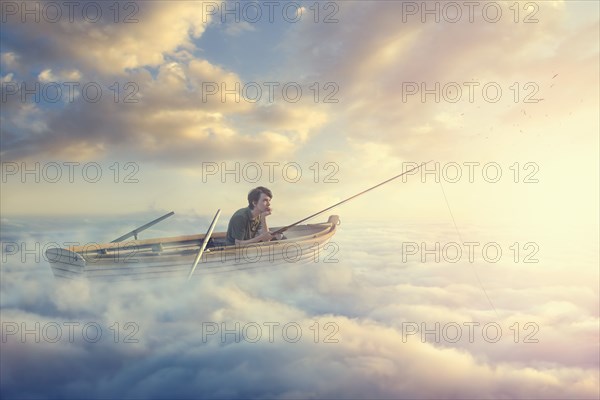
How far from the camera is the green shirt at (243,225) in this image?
12141mm

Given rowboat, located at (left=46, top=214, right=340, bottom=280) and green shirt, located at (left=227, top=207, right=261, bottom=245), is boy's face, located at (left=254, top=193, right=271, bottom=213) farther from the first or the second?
rowboat, located at (left=46, top=214, right=340, bottom=280)

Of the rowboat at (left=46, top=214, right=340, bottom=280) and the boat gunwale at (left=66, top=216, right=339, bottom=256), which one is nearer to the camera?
the rowboat at (left=46, top=214, right=340, bottom=280)

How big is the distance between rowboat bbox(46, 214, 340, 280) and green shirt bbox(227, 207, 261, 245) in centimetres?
41

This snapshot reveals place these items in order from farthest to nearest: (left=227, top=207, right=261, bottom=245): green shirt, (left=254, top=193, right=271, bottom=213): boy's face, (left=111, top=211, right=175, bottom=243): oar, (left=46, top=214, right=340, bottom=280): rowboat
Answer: (left=111, top=211, right=175, bottom=243): oar, (left=227, top=207, right=261, bottom=245): green shirt, (left=254, top=193, right=271, bottom=213): boy's face, (left=46, top=214, right=340, bottom=280): rowboat

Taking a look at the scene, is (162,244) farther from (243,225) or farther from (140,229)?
(243,225)

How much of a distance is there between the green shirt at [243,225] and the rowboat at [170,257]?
0.41 meters

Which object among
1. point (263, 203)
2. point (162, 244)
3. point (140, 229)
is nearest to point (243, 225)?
point (263, 203)

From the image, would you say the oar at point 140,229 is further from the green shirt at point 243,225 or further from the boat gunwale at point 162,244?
the green shirt at point 243,225

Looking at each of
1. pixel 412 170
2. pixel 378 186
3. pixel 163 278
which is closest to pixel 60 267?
pixel 163 278

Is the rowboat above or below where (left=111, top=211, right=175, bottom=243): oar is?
below

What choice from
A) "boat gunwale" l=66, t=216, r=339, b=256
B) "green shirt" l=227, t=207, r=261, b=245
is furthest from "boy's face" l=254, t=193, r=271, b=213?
"boat gunwale" l=66, t=216, r=339, b=256

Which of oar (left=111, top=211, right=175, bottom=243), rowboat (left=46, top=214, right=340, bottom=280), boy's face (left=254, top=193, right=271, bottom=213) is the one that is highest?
boy's face (left=254, top=193, right=271, bottom=213)

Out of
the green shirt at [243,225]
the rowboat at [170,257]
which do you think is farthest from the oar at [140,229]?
the green shirt at [243,225]

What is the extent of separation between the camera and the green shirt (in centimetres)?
1214
